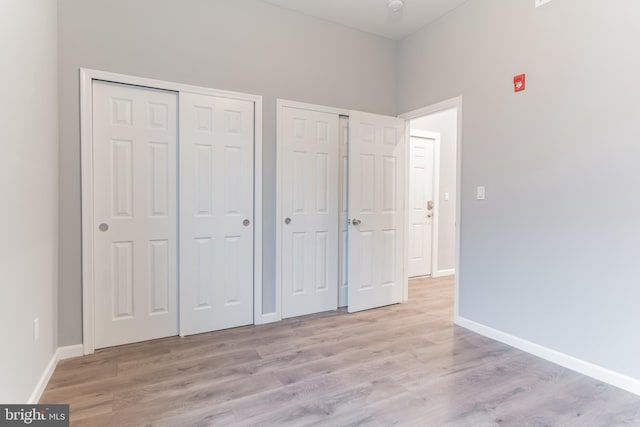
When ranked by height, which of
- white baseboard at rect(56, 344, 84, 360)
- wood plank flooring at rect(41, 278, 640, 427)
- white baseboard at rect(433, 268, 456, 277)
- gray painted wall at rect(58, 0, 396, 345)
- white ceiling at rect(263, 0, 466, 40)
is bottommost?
wood plank flooring at rect(41, 278, 640, 427)

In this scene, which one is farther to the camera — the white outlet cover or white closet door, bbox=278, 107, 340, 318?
white closet door, bbox=278, 107, 340, 318

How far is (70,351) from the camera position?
7.79 feet

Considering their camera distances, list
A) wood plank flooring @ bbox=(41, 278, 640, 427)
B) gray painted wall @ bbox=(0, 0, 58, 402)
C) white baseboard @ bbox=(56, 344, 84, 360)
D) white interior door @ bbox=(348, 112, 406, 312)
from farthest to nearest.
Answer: white interior door @ bbox=(348, 112, 406, 312) → white baseboard @ bbox=(56, 344, 84, 360) → wood plank flooring @ bbox=(41, 278, 640, 427) → gray painted wall @ bbox=(0, 0, 58, 402)

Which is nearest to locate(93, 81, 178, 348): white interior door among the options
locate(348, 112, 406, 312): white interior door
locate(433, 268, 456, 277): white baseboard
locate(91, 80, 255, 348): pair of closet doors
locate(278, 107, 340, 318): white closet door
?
locate(91, 80, 255, 348): pair of closet doors

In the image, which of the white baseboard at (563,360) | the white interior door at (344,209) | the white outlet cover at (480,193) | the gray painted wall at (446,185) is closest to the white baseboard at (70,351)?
the white interior door at (344,209)

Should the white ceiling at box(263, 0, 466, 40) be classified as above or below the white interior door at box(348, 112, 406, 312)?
above

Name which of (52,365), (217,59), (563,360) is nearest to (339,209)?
(217,59)

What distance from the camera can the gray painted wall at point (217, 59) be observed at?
236 cm

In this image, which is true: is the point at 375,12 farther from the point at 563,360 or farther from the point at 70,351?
the point at 70,351

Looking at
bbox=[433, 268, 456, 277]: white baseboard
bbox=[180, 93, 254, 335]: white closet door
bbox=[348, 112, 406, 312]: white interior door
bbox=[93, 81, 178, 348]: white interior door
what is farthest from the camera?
bbox=[433, 268, 456, 277]: white baseboard

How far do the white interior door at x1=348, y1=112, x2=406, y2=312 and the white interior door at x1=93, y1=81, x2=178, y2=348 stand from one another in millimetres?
1642

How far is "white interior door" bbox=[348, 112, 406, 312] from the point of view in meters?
3.35

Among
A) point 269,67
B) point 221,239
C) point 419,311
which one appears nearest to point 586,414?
point 419,311

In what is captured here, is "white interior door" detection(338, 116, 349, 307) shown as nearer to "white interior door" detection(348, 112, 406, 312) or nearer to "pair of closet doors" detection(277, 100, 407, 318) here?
"pair of closet doors" detection(277, 100, 407, 318)
